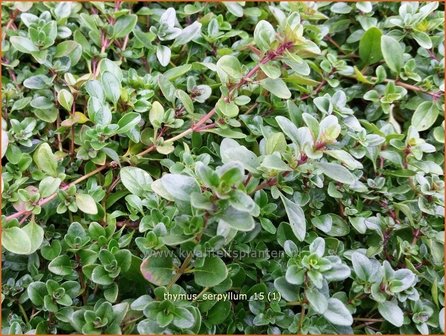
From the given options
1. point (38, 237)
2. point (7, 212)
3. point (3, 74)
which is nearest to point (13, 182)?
point (7, 212)

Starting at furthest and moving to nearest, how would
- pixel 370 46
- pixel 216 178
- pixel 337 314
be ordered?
pixel 370 46
pixel 337 314
pixel 216 178

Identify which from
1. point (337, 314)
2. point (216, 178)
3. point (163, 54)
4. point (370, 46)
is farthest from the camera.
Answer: point (370, 46)

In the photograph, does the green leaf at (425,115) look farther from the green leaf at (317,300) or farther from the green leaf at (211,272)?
the green leaf at (211,272)

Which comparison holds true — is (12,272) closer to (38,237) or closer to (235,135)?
(38,237)

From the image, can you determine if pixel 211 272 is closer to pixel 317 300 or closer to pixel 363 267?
pixel 317 300

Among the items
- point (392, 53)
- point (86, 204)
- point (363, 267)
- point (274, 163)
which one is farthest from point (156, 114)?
point (392, 53)

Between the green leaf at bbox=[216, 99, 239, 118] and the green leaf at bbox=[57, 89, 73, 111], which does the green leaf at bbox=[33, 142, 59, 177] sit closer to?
the green leaf at bbox=[57, 89, 73, 111]

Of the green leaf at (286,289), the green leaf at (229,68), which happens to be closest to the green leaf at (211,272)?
the green leaf at (286,289)
